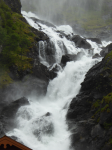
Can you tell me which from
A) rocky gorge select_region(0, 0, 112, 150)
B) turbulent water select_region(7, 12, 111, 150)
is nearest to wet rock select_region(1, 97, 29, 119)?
rocky gorge select_region(0, 0, 112, 150)

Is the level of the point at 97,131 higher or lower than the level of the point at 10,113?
lower

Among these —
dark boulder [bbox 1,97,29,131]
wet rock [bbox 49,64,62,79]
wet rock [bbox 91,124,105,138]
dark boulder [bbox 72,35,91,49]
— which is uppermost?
dark boulder [bbox 72,35,91,49]

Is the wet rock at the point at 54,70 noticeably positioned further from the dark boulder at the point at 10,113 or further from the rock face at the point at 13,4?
the rock face at the point at 13,4

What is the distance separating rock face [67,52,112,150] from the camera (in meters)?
16.5

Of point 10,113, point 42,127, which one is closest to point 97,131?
point 42,127

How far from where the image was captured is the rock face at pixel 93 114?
16.5 meters

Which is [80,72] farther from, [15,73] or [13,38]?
[13,38]

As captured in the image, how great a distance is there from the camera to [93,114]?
2089 cm

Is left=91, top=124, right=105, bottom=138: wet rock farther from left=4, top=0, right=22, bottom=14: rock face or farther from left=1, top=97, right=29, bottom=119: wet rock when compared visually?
left=4, top=0, right=22, bottom=14: rock face

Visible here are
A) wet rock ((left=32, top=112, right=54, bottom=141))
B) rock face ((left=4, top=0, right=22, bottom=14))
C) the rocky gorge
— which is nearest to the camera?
the rocky gorge

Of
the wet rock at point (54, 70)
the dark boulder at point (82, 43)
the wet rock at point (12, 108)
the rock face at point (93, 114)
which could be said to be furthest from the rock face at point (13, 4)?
the rock face at point (93, 114)

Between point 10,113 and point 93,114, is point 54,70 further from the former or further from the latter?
point 93,114

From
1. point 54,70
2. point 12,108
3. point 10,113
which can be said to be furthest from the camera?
point 54,70

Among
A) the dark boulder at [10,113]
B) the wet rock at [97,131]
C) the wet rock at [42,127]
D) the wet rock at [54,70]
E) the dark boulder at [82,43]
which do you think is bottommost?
the wet rock at [97,131]
